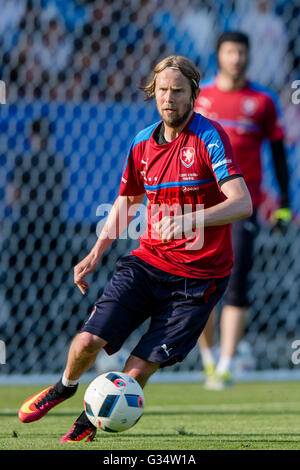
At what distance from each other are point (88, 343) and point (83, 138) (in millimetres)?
3551

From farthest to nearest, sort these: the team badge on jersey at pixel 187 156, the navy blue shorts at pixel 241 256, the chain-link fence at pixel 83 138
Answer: the chain-link fence at pixel 83 138 → the navy blue shorts at pixel 241 256 → the team badge on jersey at pixel 187 156

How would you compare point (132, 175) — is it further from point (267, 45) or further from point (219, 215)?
point (267, 45)

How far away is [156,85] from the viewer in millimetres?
3861

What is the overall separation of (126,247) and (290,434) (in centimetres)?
340

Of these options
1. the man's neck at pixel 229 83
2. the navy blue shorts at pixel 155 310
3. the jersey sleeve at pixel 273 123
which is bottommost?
the navy blue shorts at pixel 155 310

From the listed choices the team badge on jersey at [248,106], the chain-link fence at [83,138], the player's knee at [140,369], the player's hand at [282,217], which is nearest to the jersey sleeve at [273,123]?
the team badge on jersey at [248,106]

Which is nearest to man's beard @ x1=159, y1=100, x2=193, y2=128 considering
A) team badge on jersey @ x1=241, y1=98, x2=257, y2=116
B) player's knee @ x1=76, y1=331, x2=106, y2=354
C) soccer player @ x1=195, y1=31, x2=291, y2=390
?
player's knee @ x1=76, y1=331, x2=106, y2=354

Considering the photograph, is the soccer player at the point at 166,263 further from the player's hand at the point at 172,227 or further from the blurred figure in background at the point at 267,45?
the blurred figure in background at the point at 267,45

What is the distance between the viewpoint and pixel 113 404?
11.4ft

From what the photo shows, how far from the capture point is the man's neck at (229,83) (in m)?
5.96

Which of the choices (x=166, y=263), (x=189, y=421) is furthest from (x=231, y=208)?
(x=189, y=421)

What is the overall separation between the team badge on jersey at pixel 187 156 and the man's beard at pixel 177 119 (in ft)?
0.38
